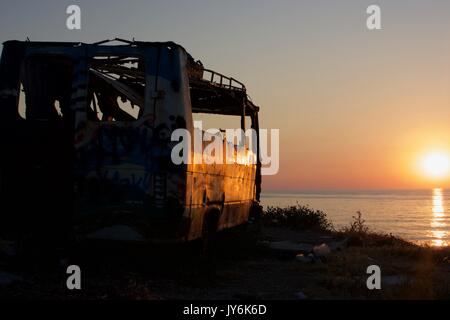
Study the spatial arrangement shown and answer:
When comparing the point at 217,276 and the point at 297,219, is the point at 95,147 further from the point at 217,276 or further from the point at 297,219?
the point at 297,219

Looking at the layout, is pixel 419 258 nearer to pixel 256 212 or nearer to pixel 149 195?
pixel 256 212

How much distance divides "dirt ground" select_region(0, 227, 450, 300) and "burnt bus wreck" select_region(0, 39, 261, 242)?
568 millimetres

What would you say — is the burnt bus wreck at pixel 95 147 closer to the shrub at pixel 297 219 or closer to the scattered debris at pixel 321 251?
the scattered debris at pixel 321 251

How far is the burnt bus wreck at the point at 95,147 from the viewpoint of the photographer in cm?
812

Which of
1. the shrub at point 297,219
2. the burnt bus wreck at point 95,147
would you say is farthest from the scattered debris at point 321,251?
the shrub at point 297,219

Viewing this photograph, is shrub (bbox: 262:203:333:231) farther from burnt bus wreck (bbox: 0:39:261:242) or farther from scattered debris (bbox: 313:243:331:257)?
burnt bus wreck (bbox: 0:39:261:242)

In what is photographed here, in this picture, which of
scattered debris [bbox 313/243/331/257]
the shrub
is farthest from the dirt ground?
the shrub

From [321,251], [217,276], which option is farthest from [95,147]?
[321,251]

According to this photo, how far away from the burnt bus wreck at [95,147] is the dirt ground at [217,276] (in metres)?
0.57

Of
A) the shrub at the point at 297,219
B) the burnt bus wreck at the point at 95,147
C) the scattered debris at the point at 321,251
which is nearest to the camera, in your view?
the burnt bus wreck at the point at 95,147

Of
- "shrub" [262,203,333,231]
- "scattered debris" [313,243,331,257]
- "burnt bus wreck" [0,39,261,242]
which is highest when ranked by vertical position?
"burnt bus wreck" [0,39,261,242]

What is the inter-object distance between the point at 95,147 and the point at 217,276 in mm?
2573

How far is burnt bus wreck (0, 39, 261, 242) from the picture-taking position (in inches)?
320
